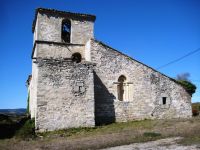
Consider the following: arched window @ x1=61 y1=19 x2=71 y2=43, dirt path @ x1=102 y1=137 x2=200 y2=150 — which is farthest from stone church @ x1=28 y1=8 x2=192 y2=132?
dirt path @ x1=102 y1=137 x2=200 y2=150

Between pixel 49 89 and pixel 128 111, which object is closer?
pixel 49 89

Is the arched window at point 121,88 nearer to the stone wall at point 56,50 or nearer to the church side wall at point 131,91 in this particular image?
the church side wall at point 131,91

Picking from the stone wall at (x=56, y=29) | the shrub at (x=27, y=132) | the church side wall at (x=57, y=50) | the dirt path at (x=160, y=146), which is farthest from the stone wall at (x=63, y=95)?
the dirt path at (x=160, y=146)

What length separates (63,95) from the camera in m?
15.4

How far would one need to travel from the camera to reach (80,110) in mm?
15625

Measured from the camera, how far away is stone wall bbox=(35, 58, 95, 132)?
14961mm

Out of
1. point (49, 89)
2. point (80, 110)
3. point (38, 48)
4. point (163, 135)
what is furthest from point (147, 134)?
point (38, 48)

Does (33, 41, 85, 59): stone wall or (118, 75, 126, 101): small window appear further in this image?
(33, 41, 85, 59): stone wall

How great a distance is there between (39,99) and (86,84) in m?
2.88

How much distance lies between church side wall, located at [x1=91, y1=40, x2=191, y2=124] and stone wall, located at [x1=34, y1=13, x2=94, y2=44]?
8.35 feet

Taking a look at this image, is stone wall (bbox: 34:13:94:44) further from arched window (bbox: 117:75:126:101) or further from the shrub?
→ the shrub

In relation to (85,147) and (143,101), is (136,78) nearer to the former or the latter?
(143,101)

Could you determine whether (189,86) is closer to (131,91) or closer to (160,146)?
(131,91)

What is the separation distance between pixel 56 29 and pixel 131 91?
7.11m
